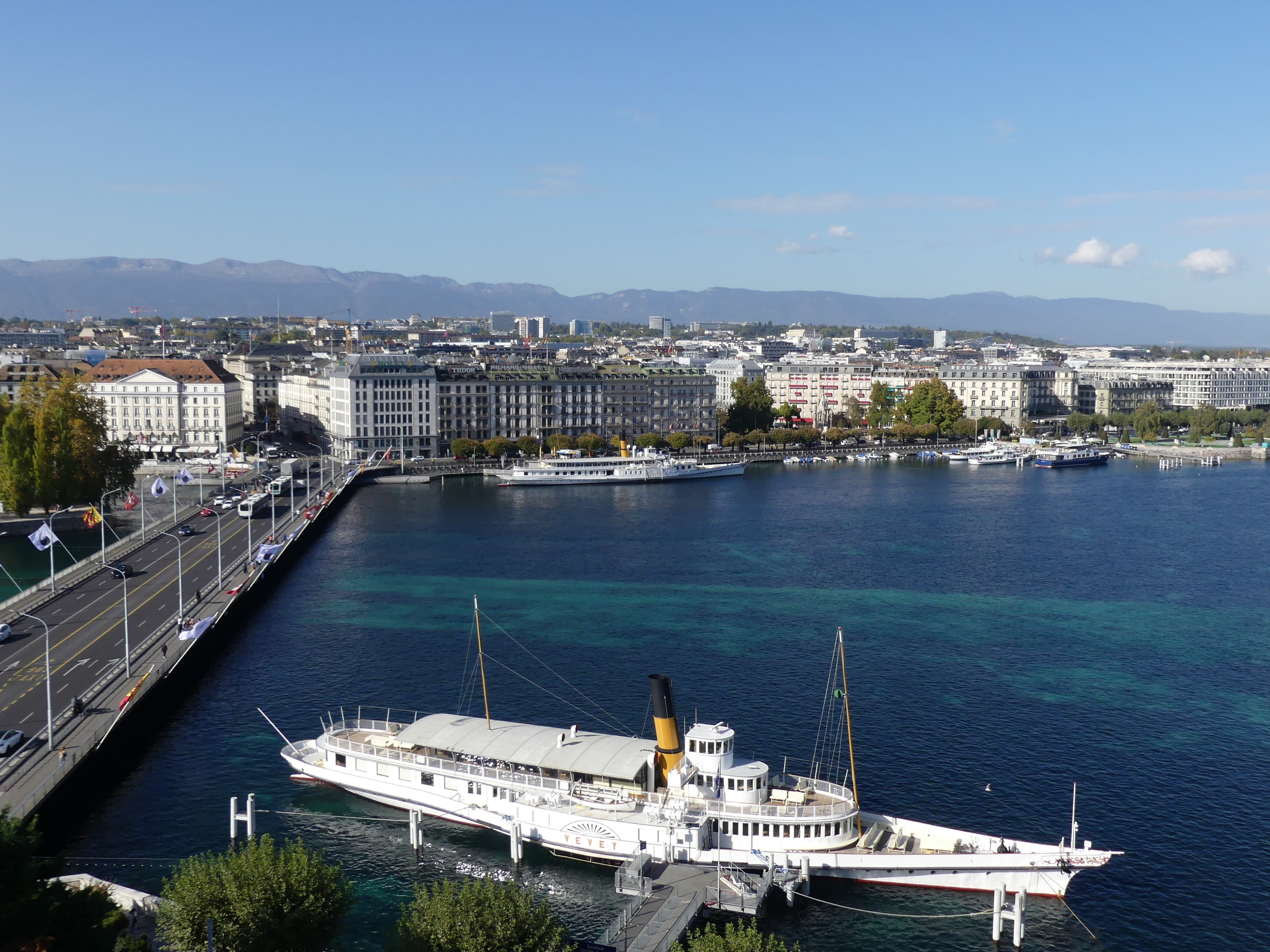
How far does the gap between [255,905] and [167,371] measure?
105742mm

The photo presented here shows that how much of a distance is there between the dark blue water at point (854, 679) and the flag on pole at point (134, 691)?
185 cm

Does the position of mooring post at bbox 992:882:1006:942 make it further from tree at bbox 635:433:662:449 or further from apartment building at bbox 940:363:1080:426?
apartment building at bbox 940:363:1080:426

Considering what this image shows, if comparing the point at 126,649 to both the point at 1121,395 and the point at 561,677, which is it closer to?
the point at 561,677

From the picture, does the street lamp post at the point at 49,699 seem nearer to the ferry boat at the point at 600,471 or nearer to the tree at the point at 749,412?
the ferry boat at the point at 600,471

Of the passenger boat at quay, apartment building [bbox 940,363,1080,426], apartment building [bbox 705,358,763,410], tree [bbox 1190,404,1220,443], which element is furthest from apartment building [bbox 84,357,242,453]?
tree [bbox 1190,404,1220,443]

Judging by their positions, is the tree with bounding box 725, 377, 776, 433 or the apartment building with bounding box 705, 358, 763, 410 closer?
the tree with bounding box 725, 377, 776, 433

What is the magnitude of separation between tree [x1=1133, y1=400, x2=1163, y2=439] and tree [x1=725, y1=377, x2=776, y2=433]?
47.6 metres

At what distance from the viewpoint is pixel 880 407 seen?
152125 millimetres

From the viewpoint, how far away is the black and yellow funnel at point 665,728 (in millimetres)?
28609

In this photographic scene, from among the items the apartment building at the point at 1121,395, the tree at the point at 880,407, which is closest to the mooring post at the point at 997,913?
the tree at the point at 880,407

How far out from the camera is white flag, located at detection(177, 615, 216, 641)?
4000 centimetres

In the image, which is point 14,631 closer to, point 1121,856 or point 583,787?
point 583,787

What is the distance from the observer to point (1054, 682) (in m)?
39.7

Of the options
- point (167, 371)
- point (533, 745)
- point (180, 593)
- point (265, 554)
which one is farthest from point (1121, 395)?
point (533, 745)
